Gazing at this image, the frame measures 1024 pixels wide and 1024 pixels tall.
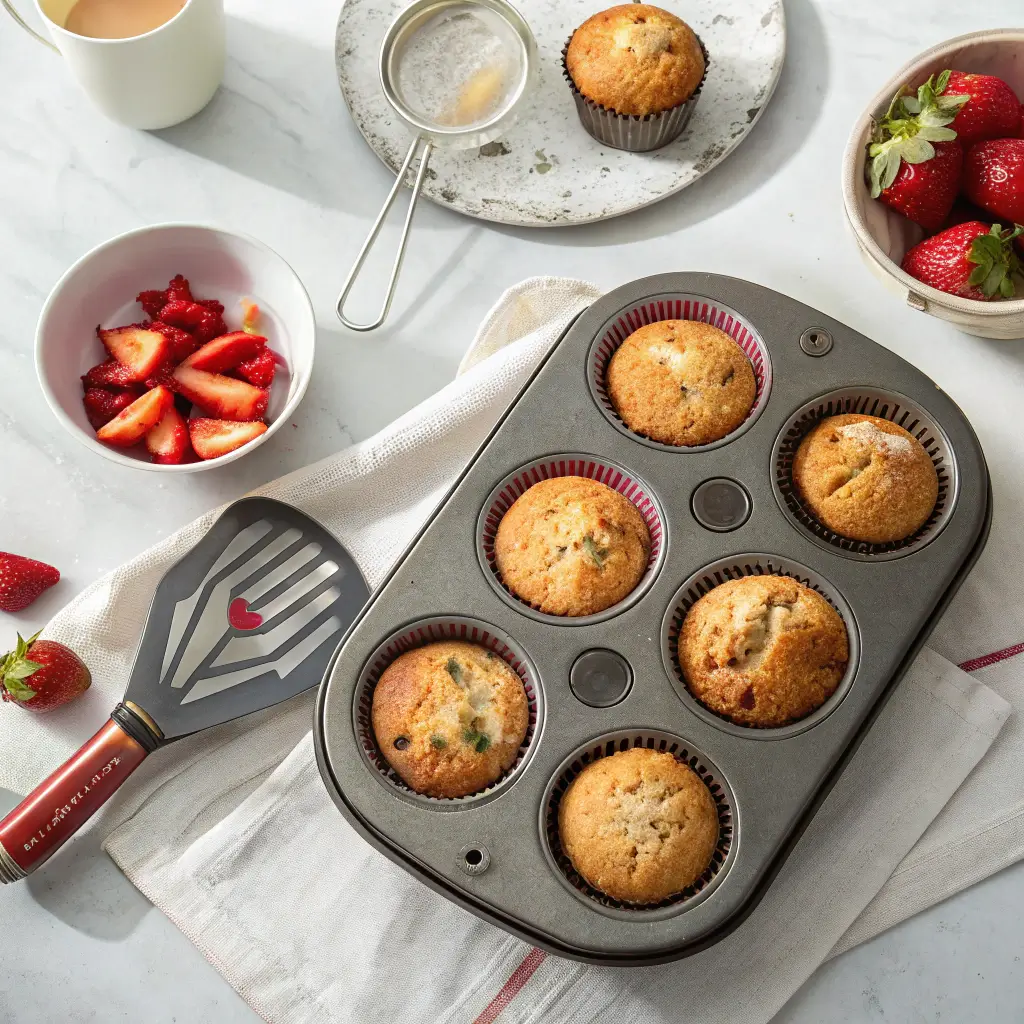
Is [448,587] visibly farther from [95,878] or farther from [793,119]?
[793,119]

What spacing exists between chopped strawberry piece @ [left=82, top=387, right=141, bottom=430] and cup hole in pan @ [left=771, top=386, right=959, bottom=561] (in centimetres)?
112

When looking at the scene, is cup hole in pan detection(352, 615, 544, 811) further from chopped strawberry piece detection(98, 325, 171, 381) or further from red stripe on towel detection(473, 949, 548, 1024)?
chopped strawberry piece detection(98, 325, 171, 381)

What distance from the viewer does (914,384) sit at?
1774 millimetres

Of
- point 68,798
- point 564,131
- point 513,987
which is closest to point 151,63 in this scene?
point 564,131

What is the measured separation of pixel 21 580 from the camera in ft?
6.46

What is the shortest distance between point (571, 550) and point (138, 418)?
2.61 feet

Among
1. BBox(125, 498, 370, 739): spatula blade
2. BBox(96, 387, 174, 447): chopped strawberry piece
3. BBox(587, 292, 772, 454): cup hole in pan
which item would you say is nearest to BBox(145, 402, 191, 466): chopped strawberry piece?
BBox(96, 387, 174, 447): chopped strawberry piece

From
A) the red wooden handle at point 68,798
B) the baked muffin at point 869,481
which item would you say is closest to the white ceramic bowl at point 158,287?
the red wooden handle at point 68,798

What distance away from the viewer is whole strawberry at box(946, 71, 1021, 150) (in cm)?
193

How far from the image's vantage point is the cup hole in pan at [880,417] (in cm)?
173

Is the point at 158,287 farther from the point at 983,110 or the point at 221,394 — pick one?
the point at 983,110

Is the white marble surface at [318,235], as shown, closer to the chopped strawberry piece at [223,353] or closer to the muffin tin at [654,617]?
the chopped strawberry piece at [223,353]

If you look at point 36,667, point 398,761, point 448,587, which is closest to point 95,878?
point 36,667

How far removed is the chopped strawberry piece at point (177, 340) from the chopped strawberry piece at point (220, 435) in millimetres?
141
